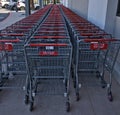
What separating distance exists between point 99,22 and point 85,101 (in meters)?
2.70

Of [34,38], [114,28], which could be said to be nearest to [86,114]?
[34,38]

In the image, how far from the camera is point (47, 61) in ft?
9.66

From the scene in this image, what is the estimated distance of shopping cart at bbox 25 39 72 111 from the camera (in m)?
2.69

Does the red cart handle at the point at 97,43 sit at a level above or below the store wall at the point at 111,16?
below

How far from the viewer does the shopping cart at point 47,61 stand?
2.69 meters

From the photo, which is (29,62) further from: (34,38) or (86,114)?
(86,114)

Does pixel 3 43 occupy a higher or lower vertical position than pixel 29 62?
higher

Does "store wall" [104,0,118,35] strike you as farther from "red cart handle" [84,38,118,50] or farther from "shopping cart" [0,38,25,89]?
"shopping cart" [0,38,25,89]

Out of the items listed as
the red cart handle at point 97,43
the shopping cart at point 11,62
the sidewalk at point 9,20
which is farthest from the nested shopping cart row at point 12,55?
the sidewalk at point 9,20

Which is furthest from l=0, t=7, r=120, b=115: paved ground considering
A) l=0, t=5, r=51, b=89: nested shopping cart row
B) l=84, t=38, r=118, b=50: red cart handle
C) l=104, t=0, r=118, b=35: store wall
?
l=104, t=0, r=118, b=35: store wall

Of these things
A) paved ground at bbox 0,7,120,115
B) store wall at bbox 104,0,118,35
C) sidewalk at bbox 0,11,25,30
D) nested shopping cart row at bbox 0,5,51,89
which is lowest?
paved ground at bbox 0,7,120,115

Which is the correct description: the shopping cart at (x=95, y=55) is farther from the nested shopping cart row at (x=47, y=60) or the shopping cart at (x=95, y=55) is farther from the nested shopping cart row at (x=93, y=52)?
the nested shopping cart row at (x=47, y=60)

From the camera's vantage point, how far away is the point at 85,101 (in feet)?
10.3

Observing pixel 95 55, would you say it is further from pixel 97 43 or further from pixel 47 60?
pixel 47 60
